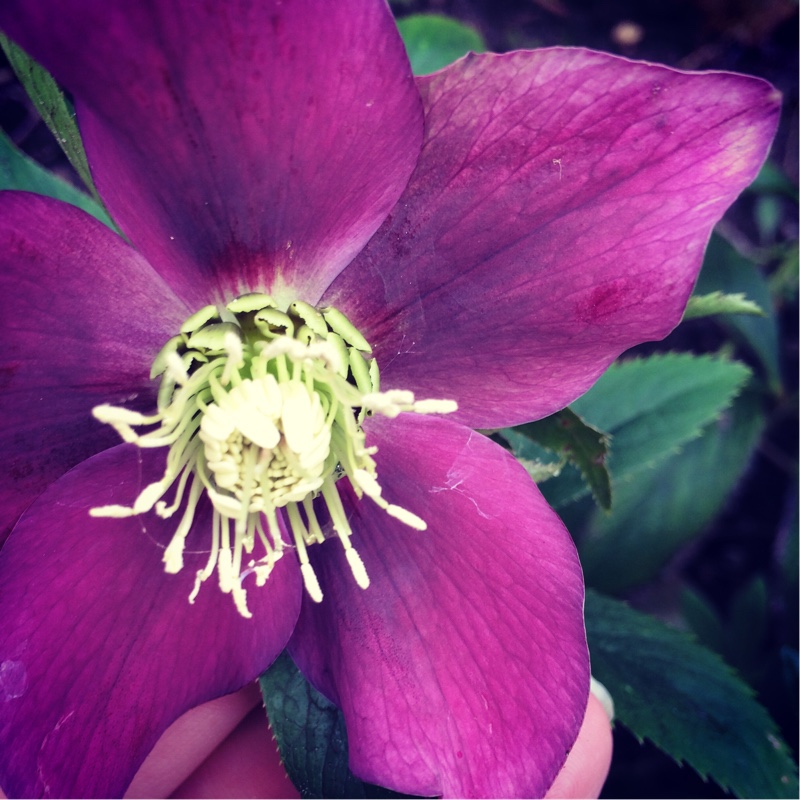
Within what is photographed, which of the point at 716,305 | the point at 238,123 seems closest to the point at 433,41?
the point at 716,305

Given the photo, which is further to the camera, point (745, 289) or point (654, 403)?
point (745, 289)

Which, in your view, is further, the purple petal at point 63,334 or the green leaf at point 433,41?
the green leaf at point 433,41

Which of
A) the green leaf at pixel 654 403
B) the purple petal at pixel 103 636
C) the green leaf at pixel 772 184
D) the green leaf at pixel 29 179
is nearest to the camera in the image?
the purple petal at pixel 103 636

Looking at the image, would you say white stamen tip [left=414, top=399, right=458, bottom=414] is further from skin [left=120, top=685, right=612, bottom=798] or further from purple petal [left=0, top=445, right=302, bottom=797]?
skin [left=120, top=685, right=612, bottom=798]

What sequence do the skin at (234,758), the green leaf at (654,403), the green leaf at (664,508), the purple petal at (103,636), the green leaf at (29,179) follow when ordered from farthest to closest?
the green leaf at (664,508) → the green leaf at (654,403) → the skin at (234,758) → the green leaf at (29,179) → the purple petal at (103,636)

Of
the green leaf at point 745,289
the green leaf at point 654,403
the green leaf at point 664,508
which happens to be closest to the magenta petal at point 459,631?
the green leaf at point 654,403

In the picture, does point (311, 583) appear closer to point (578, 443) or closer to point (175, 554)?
point (175, 554)

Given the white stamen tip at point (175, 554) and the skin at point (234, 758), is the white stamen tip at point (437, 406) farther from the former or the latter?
the skin at point (234, 758)
